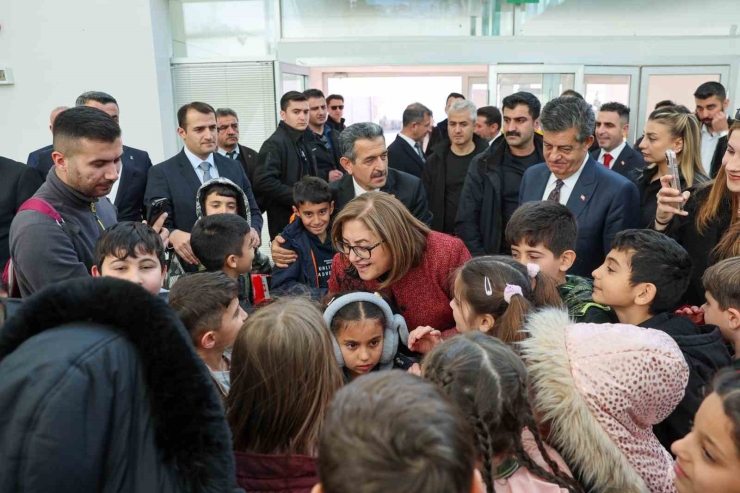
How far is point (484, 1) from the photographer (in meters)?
7.11

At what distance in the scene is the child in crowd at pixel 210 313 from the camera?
187 cm

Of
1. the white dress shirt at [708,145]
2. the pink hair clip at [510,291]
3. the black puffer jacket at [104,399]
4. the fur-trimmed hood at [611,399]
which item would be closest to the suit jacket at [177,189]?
the pink hair clip at [510,291]

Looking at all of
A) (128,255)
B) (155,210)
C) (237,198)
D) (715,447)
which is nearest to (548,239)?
(715,447)

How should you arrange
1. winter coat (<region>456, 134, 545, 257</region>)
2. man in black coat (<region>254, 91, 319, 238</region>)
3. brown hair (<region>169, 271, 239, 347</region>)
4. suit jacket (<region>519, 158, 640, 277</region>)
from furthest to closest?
man in black coat (<region>254, 91, 319, 238</region>), winter coat (<region>456, 134, 545, 257</region>), suit jacket (<region>519, 158, 640, 277</region>), brown hair (<region>169, 271, 239, 347</region>)

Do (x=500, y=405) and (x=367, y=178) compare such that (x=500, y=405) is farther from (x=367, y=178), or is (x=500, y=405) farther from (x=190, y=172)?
(x=190, y=172)

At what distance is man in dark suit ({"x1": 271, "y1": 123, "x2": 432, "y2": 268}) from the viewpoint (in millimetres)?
3152

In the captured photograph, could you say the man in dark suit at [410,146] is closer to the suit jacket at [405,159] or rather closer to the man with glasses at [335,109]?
the suit jacket at [405,159]

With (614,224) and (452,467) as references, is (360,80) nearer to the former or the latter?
(614,224)

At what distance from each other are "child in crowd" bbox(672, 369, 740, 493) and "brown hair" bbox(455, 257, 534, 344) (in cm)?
60

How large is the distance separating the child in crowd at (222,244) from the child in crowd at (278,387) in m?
1.15

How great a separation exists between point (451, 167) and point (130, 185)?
242 centimetres

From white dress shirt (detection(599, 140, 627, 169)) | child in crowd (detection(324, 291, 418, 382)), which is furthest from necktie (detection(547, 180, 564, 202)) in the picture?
white dress shirt (detection(599, 140, 627, 169))

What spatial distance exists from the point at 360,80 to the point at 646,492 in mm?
7661

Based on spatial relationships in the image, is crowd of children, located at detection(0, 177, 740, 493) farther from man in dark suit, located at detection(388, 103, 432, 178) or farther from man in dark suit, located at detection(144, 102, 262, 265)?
man in dark suit, located at detection(388, 103, 432, 178)
